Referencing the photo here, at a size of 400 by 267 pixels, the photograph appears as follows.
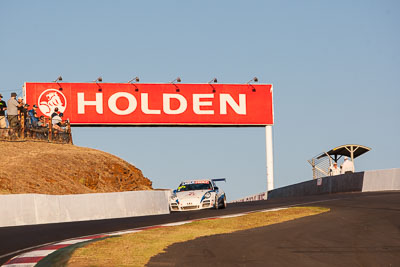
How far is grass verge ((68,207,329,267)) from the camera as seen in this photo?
10.4m

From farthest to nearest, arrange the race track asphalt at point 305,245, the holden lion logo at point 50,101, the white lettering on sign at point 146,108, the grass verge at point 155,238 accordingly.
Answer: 1. the white lettering on sign at point 146,108
2. the holden lion logo at point 50,101
3. the grass verge at point 155,238
4. the race track asphalt at point 305,245

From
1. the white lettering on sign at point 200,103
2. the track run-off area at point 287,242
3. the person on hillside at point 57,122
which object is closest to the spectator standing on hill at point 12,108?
the person on hillside at point 57,122

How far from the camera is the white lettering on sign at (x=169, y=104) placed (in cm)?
5094

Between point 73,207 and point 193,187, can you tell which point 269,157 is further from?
point 73,207

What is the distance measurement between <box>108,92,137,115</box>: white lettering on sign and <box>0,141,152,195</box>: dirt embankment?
436 centimetres

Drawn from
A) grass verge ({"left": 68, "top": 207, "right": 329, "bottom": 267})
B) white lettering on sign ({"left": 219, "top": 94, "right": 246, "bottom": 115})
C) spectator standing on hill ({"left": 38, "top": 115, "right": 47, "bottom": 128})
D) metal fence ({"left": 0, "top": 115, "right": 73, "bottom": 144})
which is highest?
white lettering on sign ({"left": 219, "top": 94, "right": 246, "bottom": 115})

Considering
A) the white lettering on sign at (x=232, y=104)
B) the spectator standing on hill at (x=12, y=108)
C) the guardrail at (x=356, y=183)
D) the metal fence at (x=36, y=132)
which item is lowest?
the guardrail at (x=356, y=183)

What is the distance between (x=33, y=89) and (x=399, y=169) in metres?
27.9

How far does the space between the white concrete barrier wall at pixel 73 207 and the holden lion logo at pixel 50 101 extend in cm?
2235

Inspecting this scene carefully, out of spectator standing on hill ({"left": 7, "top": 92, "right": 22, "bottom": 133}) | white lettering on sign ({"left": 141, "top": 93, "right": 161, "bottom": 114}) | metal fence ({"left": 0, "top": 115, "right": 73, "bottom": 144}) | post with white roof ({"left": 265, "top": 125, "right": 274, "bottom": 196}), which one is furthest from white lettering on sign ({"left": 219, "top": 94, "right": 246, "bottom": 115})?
spectator standing on hill ({"left": 7, "top": 92, "right": 22, "bottom": 133})

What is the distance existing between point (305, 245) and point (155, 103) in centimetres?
3968

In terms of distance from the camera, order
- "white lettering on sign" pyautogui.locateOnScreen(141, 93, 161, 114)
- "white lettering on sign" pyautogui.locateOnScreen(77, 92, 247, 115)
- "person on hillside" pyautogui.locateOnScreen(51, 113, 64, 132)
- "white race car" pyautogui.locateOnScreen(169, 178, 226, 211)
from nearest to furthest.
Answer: "white race car" pyautogui.locateOnScreen(169, 178, 226, 211), "person on hillside" pyautogui.locateOnScreen(51, 113, 64, 132), "white lettering on sign" pyautogui.locateOnScreen(77, 92, 247, 115), "white lettering on sign" pyautogui.locateOnScreen(141, 93, 161, 114)

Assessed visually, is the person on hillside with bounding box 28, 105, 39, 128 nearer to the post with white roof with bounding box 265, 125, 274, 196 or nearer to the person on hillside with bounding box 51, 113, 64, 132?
the person on hillside with bounding box 51, 113, 64, 132

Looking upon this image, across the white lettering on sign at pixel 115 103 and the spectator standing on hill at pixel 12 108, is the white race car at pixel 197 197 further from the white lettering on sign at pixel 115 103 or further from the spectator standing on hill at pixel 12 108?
the white lettering on sign at pixel 115 103
